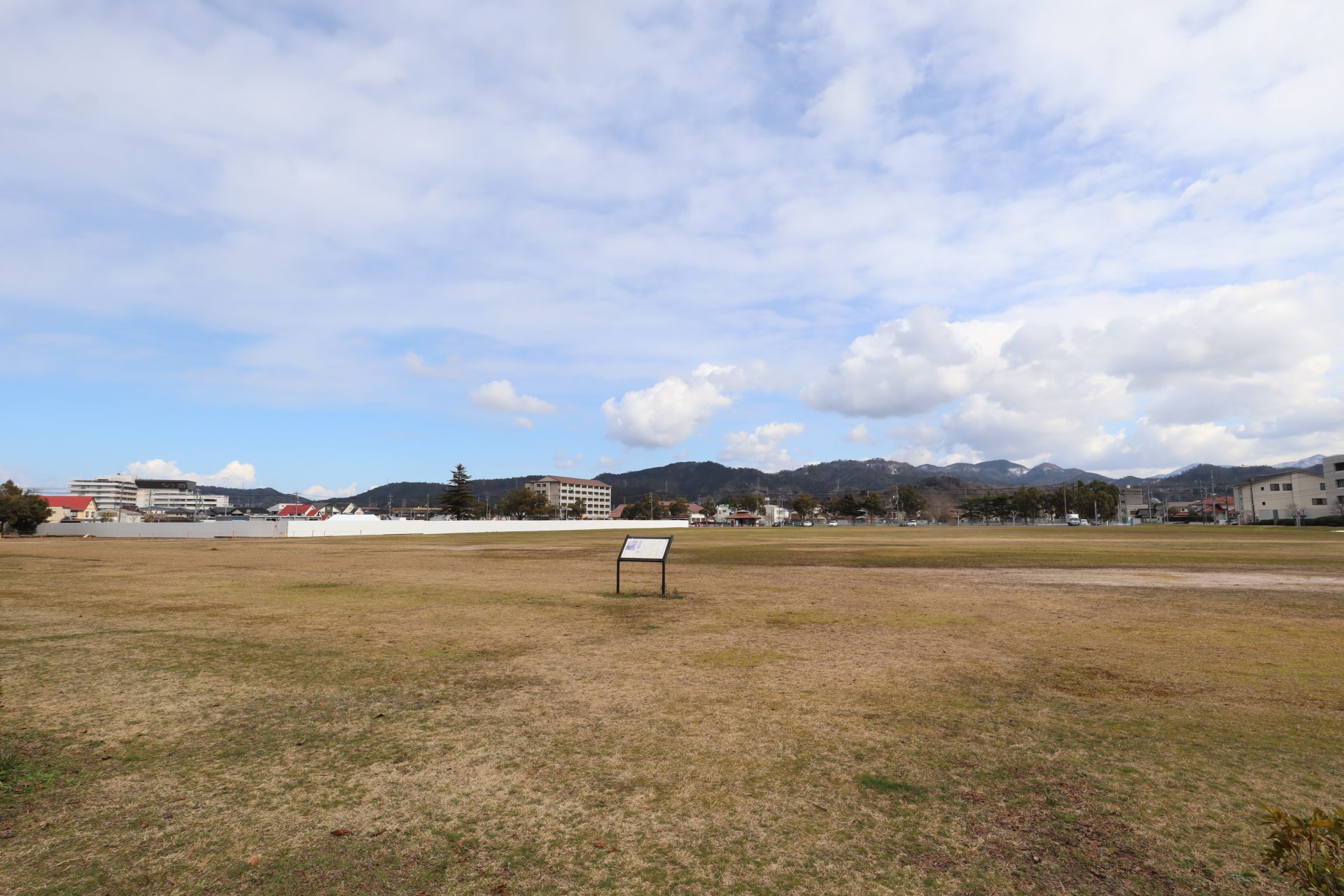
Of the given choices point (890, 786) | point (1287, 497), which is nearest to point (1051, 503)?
point (1287, 497)

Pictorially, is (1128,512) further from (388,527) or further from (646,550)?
(646,550)

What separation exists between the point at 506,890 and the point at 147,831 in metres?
2.76

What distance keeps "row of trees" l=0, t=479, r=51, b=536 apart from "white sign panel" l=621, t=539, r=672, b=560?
90295 millimetres

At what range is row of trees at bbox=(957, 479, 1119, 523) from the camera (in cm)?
15850

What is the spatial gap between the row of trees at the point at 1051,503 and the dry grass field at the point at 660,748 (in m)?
168

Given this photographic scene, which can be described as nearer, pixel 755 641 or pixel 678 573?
pixel 755 641

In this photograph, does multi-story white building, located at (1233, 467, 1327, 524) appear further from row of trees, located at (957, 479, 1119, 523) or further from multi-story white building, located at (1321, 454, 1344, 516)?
row of trees, located at (957, 479, 1119, 523)

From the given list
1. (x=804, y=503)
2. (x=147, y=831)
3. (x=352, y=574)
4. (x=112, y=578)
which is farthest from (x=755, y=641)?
(x=804, y=503)

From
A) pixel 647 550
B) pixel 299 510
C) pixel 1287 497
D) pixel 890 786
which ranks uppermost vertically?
pixel 299 510

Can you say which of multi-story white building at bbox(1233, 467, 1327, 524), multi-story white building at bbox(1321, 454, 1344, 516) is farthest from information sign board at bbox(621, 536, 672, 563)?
multi-story white building at bbox(1321, 454, 1344, 516)

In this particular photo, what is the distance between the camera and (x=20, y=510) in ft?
239

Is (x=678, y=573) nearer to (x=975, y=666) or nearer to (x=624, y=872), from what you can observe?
(x=975, y=666)

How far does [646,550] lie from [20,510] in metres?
91.2

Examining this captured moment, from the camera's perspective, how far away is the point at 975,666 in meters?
9.43
